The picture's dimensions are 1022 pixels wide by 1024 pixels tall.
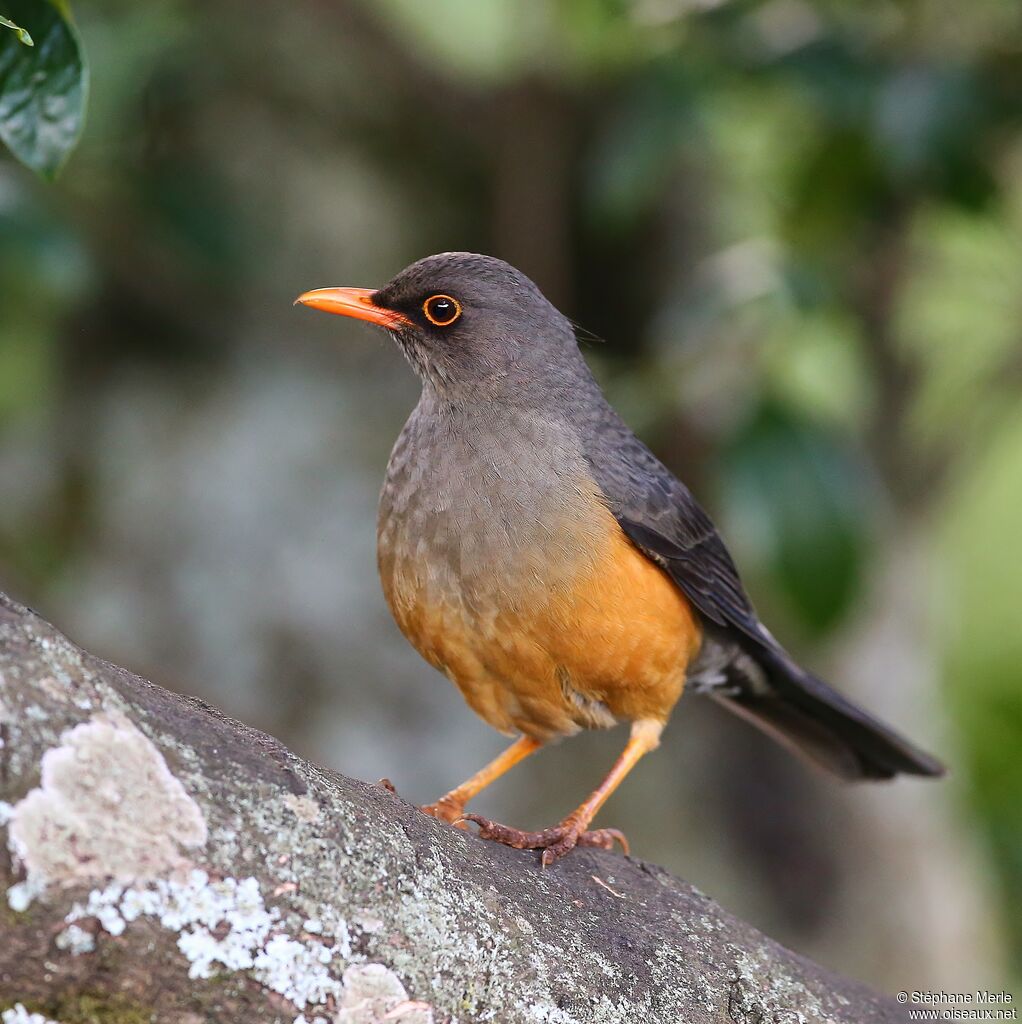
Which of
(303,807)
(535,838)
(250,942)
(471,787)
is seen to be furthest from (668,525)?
(250,942)

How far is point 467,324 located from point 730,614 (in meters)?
1.40

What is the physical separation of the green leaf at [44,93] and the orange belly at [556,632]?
163cm

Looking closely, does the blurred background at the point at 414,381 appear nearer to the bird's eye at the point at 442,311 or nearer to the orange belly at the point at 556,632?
the bird's eye at the point at 442,311

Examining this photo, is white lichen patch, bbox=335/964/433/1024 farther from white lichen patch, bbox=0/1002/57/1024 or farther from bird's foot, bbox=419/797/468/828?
bird's foot, bbox=419/797/468/828

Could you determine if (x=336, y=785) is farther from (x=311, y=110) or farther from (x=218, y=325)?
(x=311, y=110)

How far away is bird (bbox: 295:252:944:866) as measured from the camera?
396 cm

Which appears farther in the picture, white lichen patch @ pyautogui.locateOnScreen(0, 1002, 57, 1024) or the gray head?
the gray head

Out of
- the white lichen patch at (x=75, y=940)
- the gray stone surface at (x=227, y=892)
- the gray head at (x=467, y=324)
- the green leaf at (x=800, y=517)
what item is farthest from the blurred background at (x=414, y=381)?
the white lichen patch at (x=75, y=940)

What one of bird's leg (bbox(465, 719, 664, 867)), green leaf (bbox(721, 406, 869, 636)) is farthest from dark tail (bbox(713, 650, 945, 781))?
bird's leg (bbox(465, 719, 664, 867))

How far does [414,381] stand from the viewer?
24.3ft

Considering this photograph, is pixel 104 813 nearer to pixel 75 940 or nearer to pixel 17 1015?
pixel 75 940

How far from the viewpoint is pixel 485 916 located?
2.64 m

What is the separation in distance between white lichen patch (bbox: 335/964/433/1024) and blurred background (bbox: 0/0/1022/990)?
3.92 metres

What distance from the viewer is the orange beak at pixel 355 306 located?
14.5 ft
